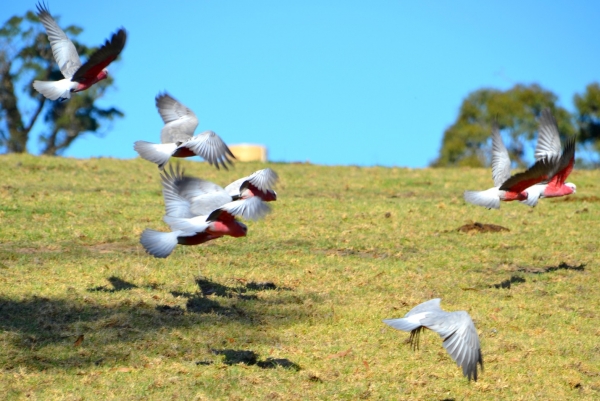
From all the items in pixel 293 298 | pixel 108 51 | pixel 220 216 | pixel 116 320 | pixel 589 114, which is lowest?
pixel 116 320

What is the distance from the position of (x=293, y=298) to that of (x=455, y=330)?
129 inches

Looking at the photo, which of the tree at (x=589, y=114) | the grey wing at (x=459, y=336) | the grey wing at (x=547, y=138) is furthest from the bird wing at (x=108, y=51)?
the tree at (x=589, y=114)

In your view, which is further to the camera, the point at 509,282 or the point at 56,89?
the point at 509,282

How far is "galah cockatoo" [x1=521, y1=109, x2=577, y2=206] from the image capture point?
31.4 feet

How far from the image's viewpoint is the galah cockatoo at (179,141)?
8641 mm

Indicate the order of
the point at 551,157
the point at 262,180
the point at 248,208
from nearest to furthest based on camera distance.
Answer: the point at 248,208, the point at 262,180, the point at 551,157

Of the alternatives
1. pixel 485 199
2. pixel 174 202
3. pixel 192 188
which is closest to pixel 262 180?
pixel 192 188

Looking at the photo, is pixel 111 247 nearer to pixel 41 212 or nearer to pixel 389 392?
pixel 41 212

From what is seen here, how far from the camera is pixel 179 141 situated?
30.2 feet

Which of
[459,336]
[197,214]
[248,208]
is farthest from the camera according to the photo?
[197,214]

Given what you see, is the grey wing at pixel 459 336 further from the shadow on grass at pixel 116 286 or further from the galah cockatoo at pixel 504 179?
the shadow on grass at pixel 116 286

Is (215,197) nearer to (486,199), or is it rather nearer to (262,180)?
(262,180)

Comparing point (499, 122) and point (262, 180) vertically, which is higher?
point (499, 122)

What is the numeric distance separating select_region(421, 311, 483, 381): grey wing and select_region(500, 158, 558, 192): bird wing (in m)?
3.43
